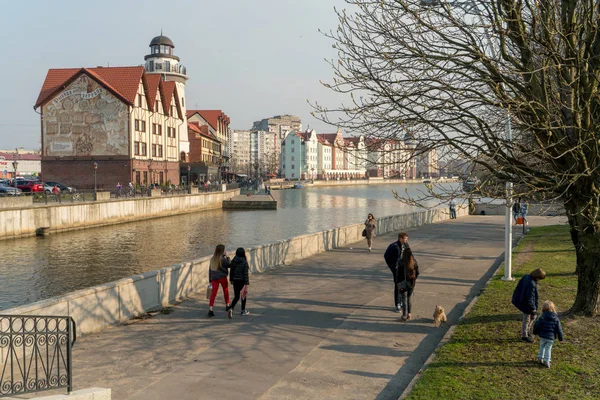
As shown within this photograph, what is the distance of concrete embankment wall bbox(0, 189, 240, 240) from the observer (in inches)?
1364

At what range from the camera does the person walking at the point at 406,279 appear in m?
10.9

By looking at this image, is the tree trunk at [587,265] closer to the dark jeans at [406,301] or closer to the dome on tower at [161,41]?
the dark jeans at [406,301]

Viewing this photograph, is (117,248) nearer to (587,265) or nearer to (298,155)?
(587,265)

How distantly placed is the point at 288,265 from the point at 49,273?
39.6 feet

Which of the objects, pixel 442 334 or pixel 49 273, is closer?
pixel 442 334

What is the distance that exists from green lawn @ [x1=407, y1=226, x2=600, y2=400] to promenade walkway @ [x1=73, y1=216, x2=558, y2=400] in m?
0.52

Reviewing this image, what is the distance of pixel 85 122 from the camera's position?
5703 cm

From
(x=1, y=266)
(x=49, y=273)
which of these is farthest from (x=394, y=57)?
(x=1, y=266)

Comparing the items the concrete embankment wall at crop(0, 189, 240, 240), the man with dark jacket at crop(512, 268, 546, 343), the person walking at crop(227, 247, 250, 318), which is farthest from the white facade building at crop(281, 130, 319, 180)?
the man with dark jacket at crop(512, 268, 546, 343)

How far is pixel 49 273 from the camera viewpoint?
2389 centimetres

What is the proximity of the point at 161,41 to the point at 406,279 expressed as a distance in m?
76.8

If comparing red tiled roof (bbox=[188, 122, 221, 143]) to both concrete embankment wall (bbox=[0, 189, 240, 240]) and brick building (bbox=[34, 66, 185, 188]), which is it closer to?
concrete embankment wall (bbox=[0, 189, 240, 240])

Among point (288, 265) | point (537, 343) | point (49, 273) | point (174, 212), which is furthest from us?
point (174, 212)

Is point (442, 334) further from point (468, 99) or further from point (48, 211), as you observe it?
point (48, 211)
